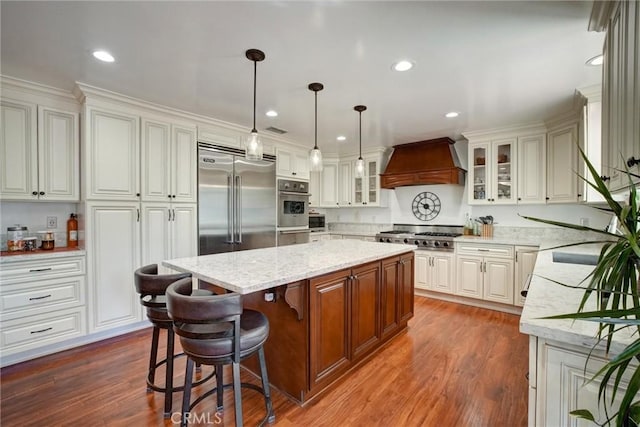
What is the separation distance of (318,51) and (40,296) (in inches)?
125

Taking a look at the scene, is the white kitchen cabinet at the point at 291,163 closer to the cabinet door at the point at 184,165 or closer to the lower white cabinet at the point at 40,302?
the cabinet door at the point at 184,165

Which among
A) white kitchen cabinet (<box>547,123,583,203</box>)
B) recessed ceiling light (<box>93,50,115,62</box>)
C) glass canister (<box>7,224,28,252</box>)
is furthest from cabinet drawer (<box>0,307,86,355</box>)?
white kitchen cabinet (<box>547,123,583,203</box>)

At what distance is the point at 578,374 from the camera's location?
3.57 feet

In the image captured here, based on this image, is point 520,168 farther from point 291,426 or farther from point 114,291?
point 114,291

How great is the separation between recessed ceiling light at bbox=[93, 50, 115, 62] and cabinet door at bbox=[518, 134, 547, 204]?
457 cm

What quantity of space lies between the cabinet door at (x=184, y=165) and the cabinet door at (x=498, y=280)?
389 cm

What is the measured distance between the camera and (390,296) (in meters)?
2.82

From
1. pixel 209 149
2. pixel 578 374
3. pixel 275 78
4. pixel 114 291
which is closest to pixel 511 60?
pixel 275 78

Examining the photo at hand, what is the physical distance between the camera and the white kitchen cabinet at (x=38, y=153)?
259 centimetres

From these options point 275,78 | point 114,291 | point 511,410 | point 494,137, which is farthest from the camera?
point 494,137

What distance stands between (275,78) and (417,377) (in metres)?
2.75

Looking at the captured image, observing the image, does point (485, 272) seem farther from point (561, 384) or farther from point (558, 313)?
point (561, 384)

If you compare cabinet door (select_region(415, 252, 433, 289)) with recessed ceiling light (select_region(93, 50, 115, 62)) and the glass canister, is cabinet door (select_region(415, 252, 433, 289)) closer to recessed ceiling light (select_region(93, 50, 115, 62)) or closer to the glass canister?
recessed ceiling light (select_region(93, 50, 115, 62))

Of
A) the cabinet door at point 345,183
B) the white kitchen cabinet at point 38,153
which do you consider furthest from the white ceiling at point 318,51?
the cabinet door at point 345,183
